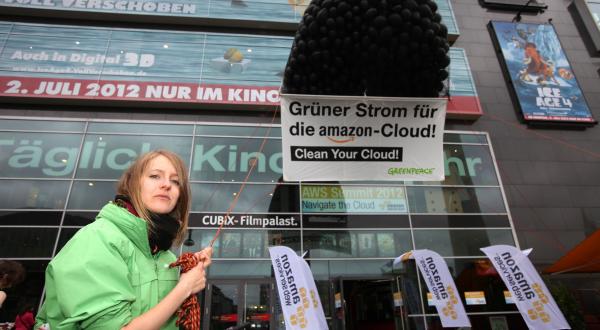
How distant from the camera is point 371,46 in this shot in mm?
3451

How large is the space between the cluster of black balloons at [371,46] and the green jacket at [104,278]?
2801mm

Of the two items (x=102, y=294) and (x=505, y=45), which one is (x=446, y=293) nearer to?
(x=102, y=294)

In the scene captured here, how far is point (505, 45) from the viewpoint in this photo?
49.8 feet

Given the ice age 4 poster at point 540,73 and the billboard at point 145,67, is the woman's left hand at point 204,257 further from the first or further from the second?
the ice age 4 poster at point 540,73

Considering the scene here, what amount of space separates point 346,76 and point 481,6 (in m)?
16.4

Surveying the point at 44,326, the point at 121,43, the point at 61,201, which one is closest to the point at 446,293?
the point at 44,326

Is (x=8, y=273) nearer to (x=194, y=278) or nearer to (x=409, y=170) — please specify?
(x=194, y=278)

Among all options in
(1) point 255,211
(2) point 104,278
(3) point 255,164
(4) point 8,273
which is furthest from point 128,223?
(3) point 255,164

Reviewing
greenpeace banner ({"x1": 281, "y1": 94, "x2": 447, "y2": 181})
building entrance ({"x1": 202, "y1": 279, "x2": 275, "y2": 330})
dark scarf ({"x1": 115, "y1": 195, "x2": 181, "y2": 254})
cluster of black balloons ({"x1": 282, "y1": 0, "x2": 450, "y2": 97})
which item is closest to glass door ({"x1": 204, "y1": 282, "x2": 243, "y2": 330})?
building entrance ({"x1": 202, "y1": 279, "x2": 275, "y2": 330})

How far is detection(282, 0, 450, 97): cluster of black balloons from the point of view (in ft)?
11.2

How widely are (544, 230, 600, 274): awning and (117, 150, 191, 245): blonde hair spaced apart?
9544 millimetres

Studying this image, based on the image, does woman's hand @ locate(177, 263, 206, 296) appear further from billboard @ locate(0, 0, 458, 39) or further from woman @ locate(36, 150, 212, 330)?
billboard @ locate(0, 0, 458, 39)

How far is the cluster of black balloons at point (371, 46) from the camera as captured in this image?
3412mm

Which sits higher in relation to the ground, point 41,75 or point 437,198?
point 41,75
